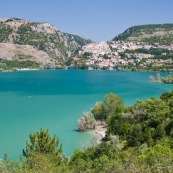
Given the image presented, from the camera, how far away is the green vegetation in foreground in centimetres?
1677

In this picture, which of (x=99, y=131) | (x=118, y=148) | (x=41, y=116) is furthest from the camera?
(x=41, y=116)

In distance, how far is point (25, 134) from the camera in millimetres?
43625

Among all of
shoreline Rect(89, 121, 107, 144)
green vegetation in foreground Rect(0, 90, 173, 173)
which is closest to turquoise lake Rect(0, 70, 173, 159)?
shoreline Rect(89, 121, 107, 144)

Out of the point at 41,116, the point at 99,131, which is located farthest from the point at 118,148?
the point at 41,116

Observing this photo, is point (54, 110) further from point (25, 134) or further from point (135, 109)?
point (135, 109)

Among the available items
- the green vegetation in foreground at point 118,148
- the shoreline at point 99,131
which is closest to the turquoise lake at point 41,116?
the shoreline at point 99,131

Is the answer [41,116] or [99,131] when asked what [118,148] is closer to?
[99,131]

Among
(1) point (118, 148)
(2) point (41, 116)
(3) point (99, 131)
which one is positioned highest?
(1) point (118, 148)

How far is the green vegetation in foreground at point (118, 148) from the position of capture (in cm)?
1677

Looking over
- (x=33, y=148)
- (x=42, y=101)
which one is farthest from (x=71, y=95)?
(x=33, y=148)

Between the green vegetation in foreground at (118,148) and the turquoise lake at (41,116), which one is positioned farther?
the turquoise lake at (41,116)

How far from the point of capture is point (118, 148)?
95.3ft

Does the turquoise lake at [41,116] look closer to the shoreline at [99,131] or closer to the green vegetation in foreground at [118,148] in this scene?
the shoreline at [99,131]

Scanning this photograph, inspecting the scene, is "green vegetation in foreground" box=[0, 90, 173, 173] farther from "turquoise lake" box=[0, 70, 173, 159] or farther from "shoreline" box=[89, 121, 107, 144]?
"turquoise lake" box=[0, 70, 173, 159]
